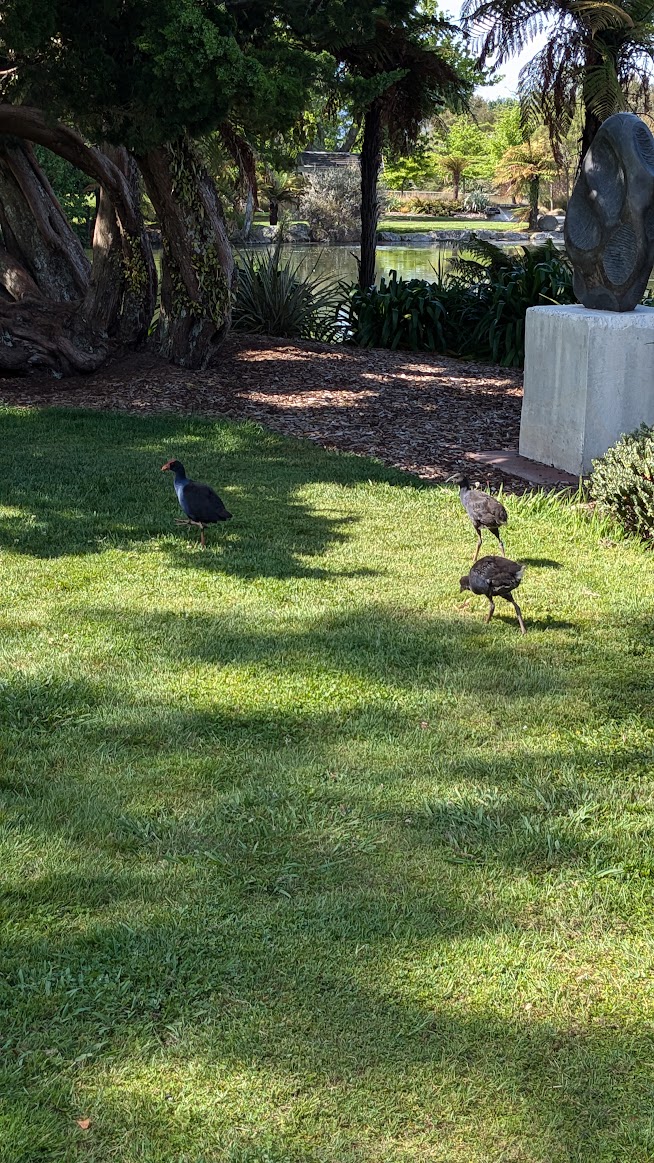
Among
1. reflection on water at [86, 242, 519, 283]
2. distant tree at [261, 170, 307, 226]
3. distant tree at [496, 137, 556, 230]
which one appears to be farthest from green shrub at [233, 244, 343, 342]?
distant tree at [496, 137, 556, 230]

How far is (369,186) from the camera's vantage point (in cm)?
1644

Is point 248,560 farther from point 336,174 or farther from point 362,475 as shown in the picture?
point 336,174

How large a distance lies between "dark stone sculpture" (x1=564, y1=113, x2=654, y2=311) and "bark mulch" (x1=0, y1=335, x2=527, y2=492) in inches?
61.4

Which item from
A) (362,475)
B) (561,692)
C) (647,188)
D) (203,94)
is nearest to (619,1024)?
(561,692)

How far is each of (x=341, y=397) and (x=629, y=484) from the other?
456 centimetres

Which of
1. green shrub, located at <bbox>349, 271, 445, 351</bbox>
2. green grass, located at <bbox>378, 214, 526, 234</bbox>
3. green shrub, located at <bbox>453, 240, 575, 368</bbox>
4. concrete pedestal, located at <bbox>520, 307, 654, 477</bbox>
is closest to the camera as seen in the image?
concrete pedestal, located at <bbox>520, 307, 654, 477</bbox>

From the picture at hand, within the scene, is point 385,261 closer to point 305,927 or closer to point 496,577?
point 496,577

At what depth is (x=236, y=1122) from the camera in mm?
2500

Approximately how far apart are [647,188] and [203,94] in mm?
3366

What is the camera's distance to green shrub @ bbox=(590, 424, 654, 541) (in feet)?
21.9

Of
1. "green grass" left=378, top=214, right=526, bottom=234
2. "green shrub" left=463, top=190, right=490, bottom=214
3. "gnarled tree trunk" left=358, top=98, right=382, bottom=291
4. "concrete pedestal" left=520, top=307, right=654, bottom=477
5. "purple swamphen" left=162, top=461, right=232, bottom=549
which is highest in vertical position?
"green shrub" left=463, top=190, right=490, bottom=214

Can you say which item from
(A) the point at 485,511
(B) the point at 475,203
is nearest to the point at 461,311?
(A) the point at 485,511

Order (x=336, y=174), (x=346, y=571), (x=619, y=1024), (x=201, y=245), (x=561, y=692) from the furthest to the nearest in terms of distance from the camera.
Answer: (x=336, y=174)
(x=201, y=245)
(x=346, y=571)
(x=561, y=692)
(x=619, y=1024)

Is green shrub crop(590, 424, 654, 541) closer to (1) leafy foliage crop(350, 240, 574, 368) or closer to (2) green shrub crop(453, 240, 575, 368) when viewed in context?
(2) green shrub crop(453, 240, 575, 368)
